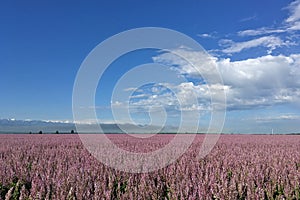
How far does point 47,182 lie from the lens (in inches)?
169

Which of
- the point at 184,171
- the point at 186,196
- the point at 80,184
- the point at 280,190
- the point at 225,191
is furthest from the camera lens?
the point at 184,171

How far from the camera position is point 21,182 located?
5047 millimetres

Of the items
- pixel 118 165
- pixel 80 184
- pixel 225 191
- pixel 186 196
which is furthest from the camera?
pixel 118 165

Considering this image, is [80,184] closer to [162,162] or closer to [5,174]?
[5,174]

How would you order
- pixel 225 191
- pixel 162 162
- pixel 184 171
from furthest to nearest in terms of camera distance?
pixel 162 162, pixel 184 171, pixel 225 191

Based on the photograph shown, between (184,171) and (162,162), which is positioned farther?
(162,162)

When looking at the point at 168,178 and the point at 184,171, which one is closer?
the point at 168,178

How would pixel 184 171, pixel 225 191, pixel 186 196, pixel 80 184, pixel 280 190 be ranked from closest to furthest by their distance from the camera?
pixel 186 196 < pixel 225 191 < pixel 80 184 < pixel 280 190 < pixel 184 171

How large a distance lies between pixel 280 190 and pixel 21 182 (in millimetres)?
4223

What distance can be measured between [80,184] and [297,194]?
3.01m

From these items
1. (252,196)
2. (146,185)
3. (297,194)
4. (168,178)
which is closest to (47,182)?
(146,185)


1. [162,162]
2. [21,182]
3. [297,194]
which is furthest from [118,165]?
[297,194]

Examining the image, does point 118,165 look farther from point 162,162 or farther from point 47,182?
point 47,182

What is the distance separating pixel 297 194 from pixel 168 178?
6.49ft
